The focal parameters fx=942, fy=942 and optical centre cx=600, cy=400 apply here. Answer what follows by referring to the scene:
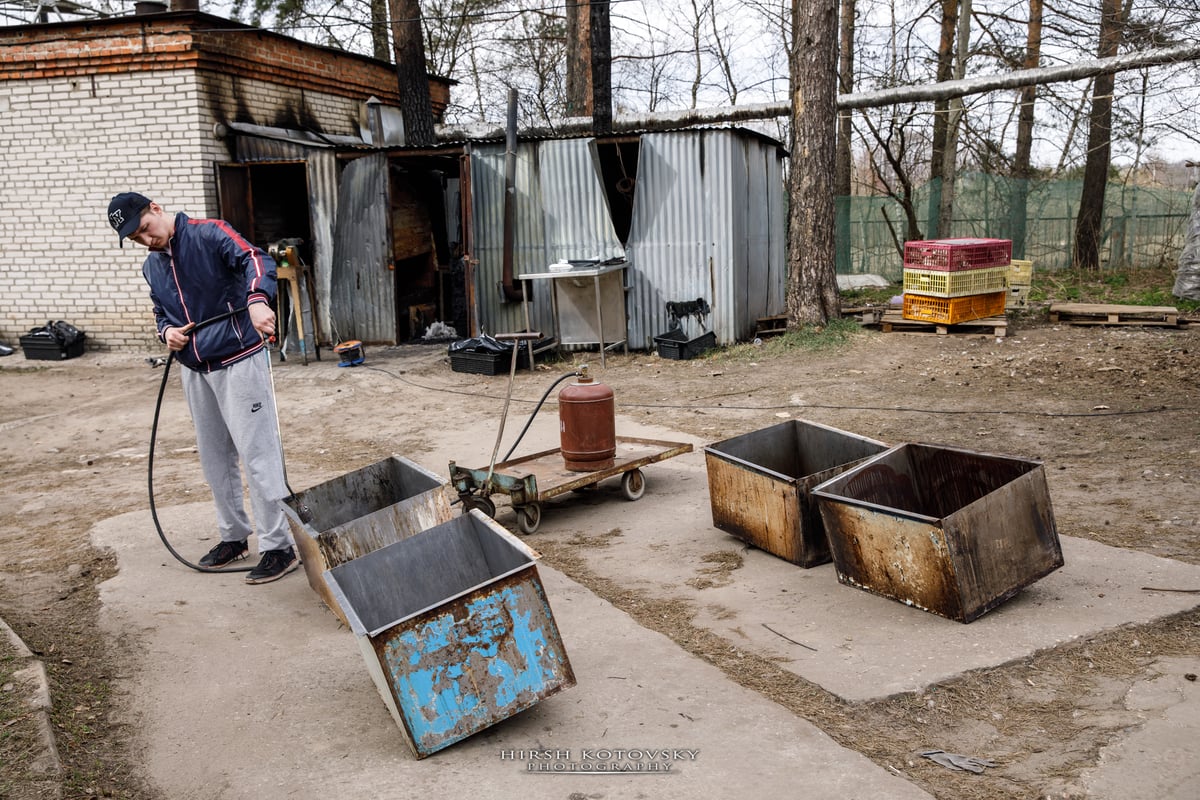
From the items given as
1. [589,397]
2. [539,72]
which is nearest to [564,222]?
[589,397]

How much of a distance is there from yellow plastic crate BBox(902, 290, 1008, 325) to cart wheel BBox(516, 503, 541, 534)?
301 inches

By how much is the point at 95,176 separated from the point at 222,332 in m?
10.5

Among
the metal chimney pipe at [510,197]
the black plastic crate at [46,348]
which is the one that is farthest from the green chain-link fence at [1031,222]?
the black plastic crate at [46,348]

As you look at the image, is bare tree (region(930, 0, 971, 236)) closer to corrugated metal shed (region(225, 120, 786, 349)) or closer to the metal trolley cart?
corrugated metal shed (region(225, 120, 786, 349))

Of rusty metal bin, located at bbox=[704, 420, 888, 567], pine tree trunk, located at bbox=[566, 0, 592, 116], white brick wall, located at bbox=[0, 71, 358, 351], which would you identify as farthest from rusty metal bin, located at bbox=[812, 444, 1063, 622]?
pine tree trunk, located at bbox=[566, 0, 592, 116]

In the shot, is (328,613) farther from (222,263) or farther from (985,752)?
(985,752)

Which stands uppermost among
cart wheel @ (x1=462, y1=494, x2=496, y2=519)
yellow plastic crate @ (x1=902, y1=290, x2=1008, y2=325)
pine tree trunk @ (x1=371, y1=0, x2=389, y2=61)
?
pine tree trunk @ (x1=371, y1=0, x2=389, y2=61)

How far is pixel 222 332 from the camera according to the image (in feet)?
15.4

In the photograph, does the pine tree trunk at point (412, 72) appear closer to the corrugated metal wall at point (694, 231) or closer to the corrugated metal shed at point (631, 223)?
the corrugated metal shed at point (631, 223)

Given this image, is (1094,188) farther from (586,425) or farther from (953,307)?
(586,425)

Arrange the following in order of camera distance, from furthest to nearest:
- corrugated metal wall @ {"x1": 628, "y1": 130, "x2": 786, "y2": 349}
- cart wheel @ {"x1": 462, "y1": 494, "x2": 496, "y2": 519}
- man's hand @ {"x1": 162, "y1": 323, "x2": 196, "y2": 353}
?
corrugated metal wall @ {"x1": 628, "y1": 130, "x2": 786, "y2": 349}
cart wheel @ {"x1": 462, "y1": 494, "x2": 496, "y2": 519}
man's hand @ {"x1": 162, "y1": 323, "x2": 196, "y2": 353}

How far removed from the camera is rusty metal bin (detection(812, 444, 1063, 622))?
396cm

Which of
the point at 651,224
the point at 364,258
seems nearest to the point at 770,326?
the point at 651,224

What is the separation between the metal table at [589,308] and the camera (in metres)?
12.2
